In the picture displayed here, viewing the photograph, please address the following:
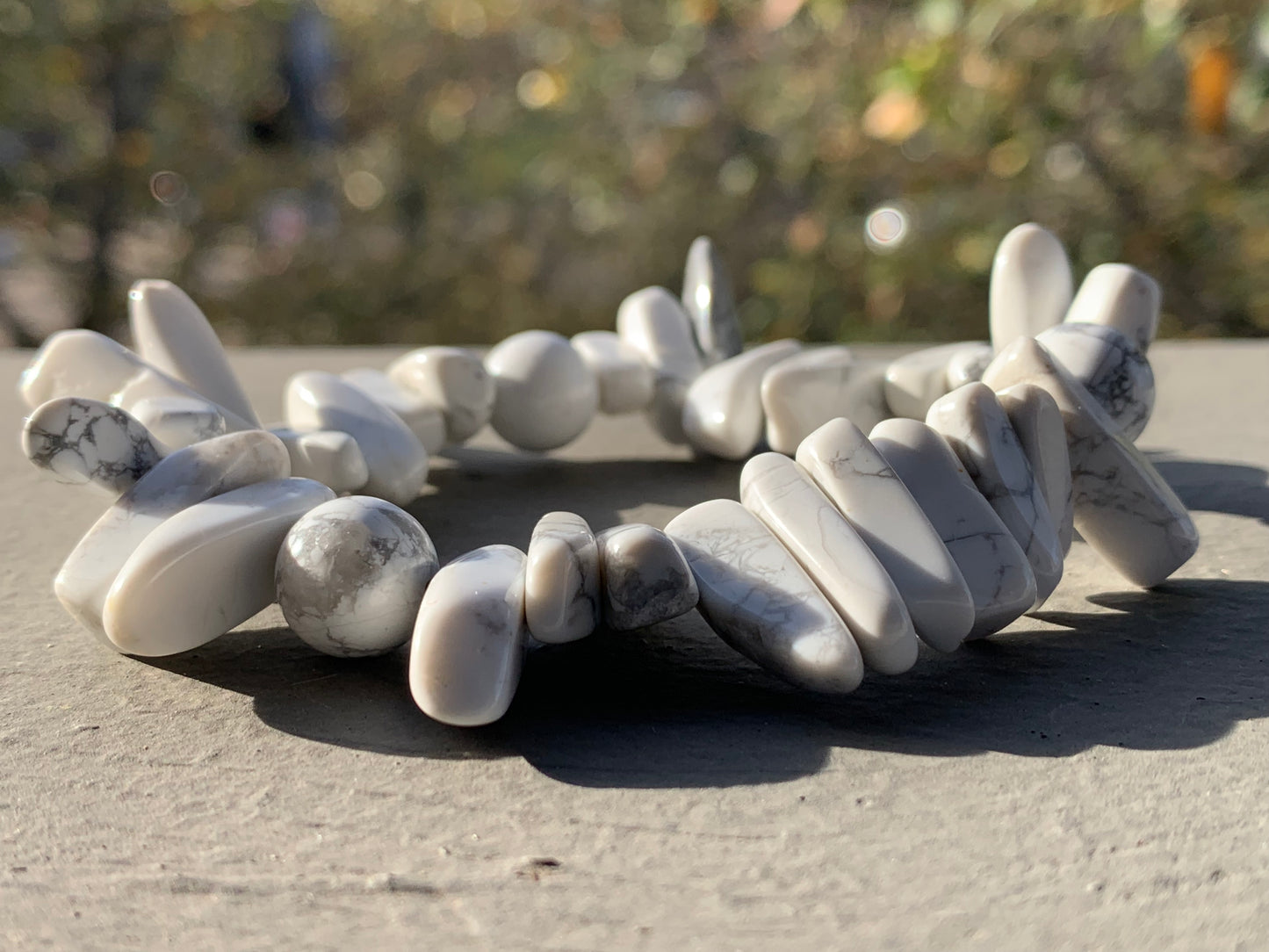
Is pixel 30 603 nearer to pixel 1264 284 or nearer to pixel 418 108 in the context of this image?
pixel 1264 284

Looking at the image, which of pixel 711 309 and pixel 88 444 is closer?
pixel 88 444

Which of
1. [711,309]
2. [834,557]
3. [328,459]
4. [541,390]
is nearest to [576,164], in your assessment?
[711,309]

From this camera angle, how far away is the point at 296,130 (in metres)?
3.49

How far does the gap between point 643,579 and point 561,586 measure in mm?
41

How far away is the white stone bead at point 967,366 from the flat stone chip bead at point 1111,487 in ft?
0.79

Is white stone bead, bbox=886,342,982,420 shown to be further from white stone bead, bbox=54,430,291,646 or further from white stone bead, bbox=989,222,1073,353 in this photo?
white stone bead, bbox=54,430,291,646

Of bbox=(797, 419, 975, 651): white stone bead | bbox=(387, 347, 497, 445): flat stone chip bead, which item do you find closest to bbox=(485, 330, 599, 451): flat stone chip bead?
bbox=(387, 347, 497, 445): flat stone chip bead

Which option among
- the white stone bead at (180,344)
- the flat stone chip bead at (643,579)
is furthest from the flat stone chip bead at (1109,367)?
the white stone bead at (180,344)

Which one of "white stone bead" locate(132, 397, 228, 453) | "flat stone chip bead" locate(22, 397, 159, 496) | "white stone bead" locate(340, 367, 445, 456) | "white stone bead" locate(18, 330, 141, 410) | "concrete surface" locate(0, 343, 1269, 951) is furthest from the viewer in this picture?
"white stone bead" locate(340, 367, 445, 456)

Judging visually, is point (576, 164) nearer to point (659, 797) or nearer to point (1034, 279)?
point (1034, 279)

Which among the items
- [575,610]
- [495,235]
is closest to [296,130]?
[495,235]

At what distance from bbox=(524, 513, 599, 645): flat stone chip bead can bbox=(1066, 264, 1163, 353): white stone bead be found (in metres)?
0.51

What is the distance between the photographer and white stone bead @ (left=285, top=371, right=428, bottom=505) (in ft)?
3.18

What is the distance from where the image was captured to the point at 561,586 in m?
0.60
